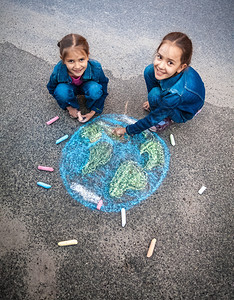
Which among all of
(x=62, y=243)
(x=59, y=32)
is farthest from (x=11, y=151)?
(x=59, y=32)

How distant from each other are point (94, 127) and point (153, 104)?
792mm

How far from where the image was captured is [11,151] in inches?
102

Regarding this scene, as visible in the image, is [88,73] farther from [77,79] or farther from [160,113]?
[160,113]

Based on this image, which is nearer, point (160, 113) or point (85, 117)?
point (160, 113)

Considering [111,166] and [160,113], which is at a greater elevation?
[160,113]

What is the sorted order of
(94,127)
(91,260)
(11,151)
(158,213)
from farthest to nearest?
(94,127) → (11,151) → (158,213) → (91,260)

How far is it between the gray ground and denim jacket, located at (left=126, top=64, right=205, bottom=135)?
0.49 metres

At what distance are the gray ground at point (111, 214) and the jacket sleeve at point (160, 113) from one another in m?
0.54

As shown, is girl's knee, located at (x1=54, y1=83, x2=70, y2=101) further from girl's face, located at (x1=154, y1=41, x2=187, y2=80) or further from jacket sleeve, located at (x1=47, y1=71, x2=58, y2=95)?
girl's face, located at (x1=154, y1=41, x2=187, y2=80)

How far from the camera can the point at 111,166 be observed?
2.55m

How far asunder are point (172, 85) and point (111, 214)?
4.90 feet

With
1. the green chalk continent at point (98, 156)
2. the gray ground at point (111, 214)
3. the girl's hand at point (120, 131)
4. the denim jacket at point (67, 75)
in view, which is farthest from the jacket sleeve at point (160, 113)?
the denim jacket at point (67, 75)

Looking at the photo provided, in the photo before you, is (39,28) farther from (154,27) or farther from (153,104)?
(153,104)

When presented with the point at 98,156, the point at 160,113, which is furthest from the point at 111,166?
the point at 160,113
